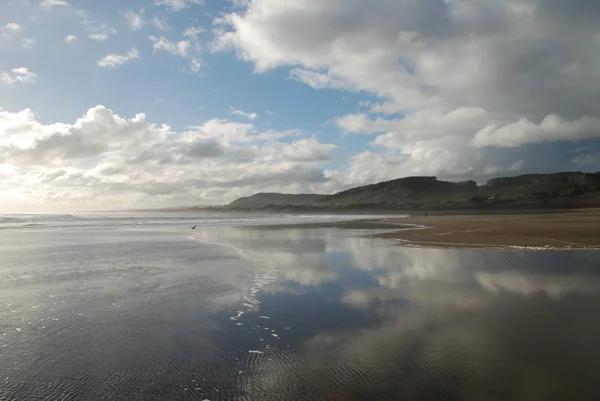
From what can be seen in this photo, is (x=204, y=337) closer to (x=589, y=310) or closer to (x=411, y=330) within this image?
(x=411, y=330)

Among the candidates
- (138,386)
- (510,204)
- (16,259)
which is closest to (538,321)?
(138,386)

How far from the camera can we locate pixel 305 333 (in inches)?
324

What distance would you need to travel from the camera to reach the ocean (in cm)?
581

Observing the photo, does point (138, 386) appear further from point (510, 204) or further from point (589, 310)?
point (510, 204)

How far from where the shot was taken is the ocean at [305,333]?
5812 mm

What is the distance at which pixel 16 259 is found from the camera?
1953 centimetres

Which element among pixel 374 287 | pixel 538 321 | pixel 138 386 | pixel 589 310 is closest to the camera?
pixel 138 386

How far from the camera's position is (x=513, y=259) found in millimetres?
17656

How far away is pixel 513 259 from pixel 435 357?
13.3 metres

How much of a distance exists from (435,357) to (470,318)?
2841 mm

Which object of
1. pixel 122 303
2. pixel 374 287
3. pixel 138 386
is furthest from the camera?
pixel 374 287

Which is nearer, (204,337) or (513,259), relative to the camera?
(204,337)

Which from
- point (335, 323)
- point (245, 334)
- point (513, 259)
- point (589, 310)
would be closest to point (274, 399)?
point (245, 334)

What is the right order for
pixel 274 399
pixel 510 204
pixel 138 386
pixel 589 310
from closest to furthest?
pixel 274 399, pixel 138 386, pixel 589 310, pixel 510 204
